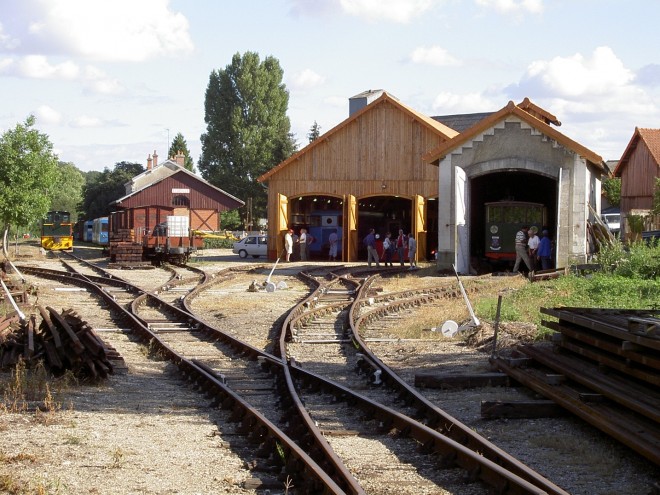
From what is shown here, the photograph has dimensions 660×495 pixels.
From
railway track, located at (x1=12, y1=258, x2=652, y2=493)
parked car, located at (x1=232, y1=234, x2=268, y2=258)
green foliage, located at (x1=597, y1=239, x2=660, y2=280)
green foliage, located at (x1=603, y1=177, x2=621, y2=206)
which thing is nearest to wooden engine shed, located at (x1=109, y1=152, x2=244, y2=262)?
parked car, located at (x1=232, y1=234, x2=268, y2=258)

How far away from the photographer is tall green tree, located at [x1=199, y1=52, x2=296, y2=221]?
8406 centimetres

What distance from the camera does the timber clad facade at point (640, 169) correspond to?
5647 centimetres

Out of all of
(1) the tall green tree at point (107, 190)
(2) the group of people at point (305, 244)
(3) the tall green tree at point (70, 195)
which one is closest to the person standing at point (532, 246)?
(2) the group of people at point (305, 244)

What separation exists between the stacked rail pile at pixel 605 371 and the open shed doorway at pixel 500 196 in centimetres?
2198

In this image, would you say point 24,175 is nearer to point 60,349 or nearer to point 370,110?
point 370,110

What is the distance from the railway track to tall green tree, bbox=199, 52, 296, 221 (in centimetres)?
6680

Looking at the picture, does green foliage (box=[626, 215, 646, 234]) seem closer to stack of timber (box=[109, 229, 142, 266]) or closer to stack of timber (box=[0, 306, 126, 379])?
stack of timber (box=[109, 229, 142, 266])

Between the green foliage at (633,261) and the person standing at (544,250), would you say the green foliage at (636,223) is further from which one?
the green foliage at (633,261)

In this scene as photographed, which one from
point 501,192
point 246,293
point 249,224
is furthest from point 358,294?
point 249,224

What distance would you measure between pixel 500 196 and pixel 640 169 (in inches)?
981

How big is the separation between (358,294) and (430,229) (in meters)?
22.3

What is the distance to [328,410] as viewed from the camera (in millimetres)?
9414

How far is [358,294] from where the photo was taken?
2184cm

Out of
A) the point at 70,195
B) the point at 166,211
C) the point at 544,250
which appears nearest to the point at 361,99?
the point at 166,211
